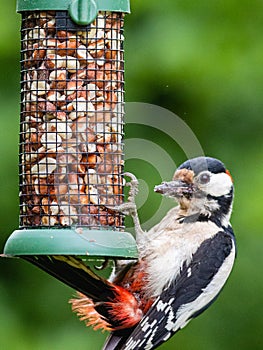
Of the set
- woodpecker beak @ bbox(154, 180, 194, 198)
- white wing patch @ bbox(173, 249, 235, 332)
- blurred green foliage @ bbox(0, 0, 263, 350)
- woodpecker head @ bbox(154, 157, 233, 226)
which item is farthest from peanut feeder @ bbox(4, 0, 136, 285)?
blurred green foliage @ bbox(0, 0, 263, 350)

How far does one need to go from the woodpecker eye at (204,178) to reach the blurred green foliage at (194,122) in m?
2.07

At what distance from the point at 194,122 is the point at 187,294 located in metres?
3.13

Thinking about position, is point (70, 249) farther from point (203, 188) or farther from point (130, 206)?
point (203, 188)

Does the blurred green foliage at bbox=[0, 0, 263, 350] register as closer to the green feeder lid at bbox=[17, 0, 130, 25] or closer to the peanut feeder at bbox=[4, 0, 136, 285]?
the peanut feeder at bbox=[4, 0, 136, 285]

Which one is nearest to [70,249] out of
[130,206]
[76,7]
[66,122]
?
[130,206]

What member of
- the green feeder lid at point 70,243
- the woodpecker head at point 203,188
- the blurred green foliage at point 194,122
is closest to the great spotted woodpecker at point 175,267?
the woodpecker head at point 203,188

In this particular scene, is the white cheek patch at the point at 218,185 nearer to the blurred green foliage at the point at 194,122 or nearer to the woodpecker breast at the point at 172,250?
the woodpecker breast at the point at 172,250

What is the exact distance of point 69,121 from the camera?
22.2 feet

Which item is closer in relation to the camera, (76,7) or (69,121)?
(76,7)

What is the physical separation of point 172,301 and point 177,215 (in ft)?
1.50

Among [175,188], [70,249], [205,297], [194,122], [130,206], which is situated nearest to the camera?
[70,249]

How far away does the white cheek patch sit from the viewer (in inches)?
281

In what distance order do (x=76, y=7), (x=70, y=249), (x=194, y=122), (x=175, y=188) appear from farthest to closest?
(x=194, y=122)
(x=175, y=188)
(x=76, y=7)
(x=70, y=249)

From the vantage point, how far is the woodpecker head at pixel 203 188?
7.14 metres
